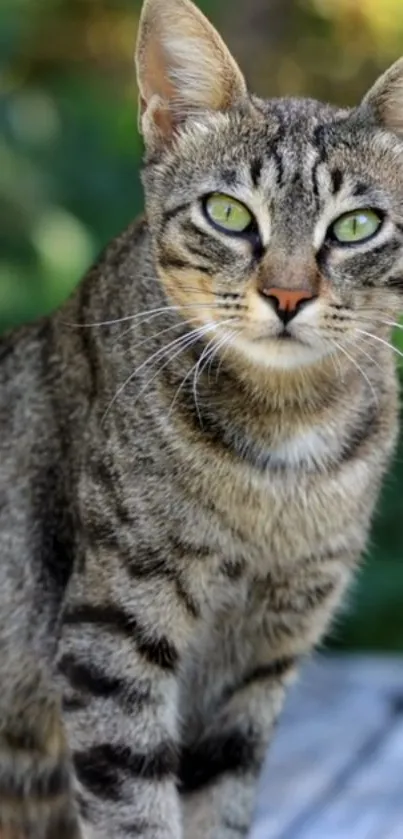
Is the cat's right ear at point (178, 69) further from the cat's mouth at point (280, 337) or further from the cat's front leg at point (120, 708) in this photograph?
the cat's front leg at point (120, 708)

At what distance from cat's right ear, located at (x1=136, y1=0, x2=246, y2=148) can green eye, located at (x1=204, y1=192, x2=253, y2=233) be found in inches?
5.8

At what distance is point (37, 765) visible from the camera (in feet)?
6.91

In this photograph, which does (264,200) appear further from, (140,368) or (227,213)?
(140,368)

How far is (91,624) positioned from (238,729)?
0.35 meters

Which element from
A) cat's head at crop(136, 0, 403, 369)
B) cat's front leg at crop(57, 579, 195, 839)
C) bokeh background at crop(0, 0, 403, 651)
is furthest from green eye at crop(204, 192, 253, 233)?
bokeh background at crop(0, 0, 403, 651)

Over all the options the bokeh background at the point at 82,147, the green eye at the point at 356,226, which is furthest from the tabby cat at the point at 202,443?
the bokeh background at the point at 82,147

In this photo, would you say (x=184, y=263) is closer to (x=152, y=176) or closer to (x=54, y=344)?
(x=152, y=176)

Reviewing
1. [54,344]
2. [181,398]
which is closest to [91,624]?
[181,398]

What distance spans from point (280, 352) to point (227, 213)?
176mm

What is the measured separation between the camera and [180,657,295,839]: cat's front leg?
2059mm

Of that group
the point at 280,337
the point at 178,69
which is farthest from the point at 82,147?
the point at 280,337

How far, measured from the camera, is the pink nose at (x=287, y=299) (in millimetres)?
1627

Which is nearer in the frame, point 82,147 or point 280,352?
point 280,352

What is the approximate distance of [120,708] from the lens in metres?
1.83
